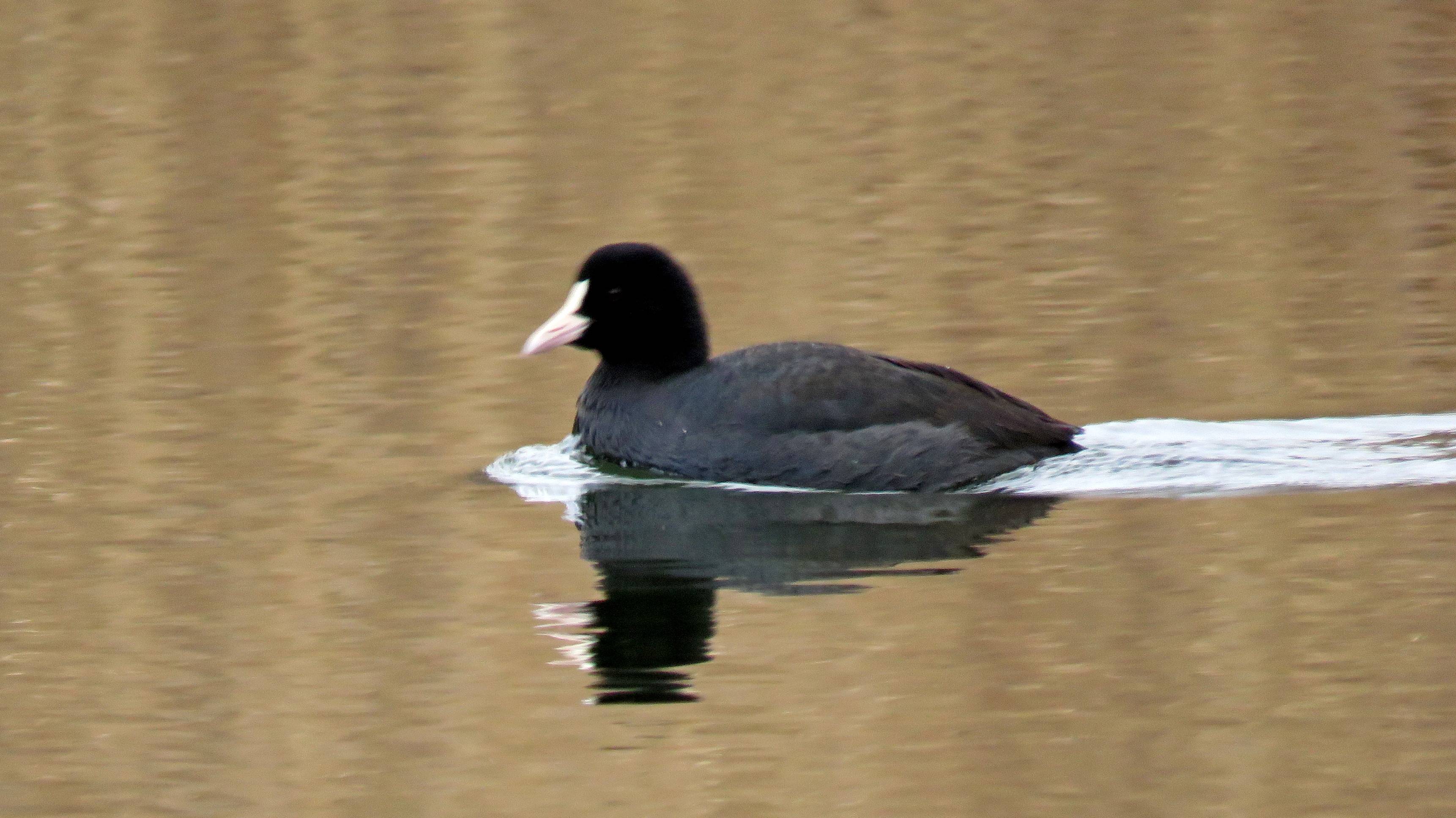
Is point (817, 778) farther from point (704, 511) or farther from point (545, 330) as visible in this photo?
point (545, 330)

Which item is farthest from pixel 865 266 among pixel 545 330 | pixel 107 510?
pixel 107 510

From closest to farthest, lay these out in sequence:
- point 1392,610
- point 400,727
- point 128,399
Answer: point 400,727 < point 1392,610 < point 128,399

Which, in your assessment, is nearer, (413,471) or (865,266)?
(413,471)

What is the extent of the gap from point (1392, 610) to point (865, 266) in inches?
198

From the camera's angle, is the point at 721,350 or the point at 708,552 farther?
the point at 721,350

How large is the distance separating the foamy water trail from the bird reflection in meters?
0.23

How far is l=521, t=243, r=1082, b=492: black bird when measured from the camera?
283 inches

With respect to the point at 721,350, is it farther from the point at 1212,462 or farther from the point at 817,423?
the point at 1212,462

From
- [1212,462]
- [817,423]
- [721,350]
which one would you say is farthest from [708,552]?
[721,350]

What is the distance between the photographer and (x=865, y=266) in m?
10.2

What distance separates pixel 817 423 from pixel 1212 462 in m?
1.33

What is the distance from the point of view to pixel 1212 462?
23.6ft

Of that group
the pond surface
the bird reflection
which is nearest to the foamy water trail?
the pond surface

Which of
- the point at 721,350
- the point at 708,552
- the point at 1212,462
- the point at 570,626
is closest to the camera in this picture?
the point at 570,626
